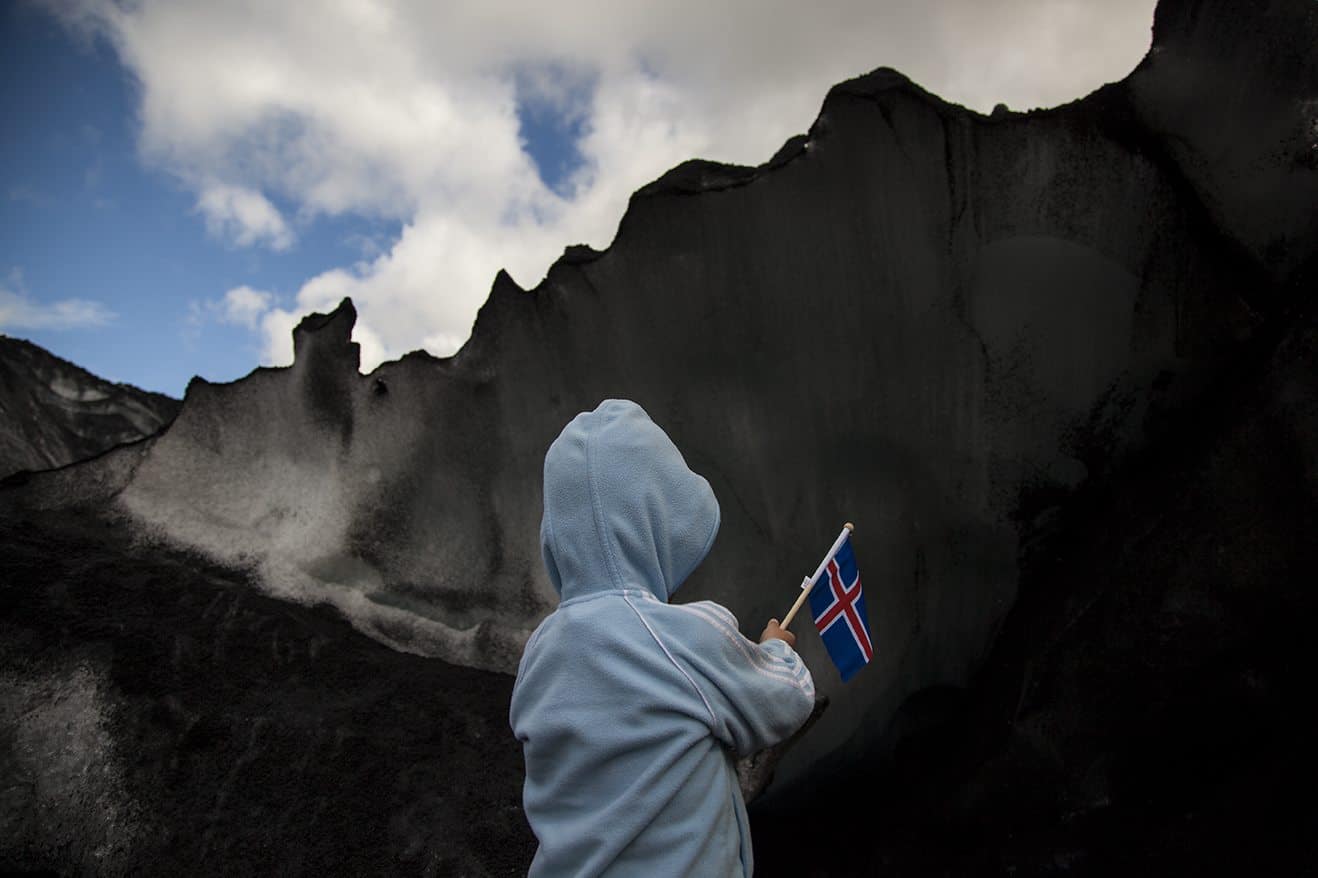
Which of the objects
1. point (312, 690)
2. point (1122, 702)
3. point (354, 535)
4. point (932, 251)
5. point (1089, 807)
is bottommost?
point (1089, 807)

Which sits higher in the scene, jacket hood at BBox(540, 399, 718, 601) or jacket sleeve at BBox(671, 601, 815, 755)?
jacket hood at BBox(540, 399, 718, 601)

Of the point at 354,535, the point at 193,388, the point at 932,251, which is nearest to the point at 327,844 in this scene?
the point at 354,535

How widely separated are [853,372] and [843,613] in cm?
92

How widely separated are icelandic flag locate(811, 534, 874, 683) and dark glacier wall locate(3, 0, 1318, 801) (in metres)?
0.79

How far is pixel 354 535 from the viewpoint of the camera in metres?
3.04

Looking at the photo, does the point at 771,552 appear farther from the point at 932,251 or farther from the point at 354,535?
the point at 354,535

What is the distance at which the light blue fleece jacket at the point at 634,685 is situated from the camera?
125 centimetres

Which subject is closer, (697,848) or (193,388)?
(697,848)

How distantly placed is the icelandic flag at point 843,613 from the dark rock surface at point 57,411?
10.7ft

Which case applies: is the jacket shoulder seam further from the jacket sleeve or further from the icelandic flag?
the icelandic flag

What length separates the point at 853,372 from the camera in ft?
8.89

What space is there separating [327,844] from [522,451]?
1.22 meters

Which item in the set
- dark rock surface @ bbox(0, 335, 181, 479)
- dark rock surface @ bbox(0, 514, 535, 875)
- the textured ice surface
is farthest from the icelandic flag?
dark rock surface @ bbox(0, 335, 181, 479)

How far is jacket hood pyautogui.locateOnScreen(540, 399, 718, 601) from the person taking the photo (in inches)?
52.9
